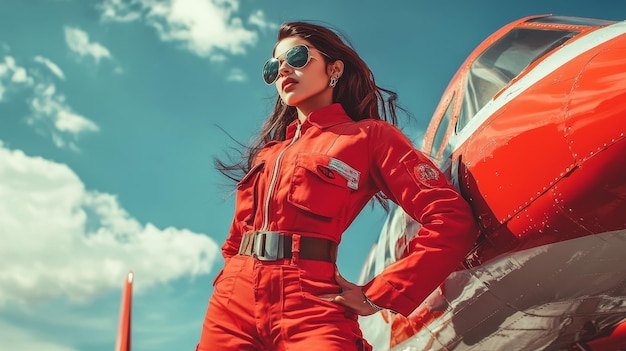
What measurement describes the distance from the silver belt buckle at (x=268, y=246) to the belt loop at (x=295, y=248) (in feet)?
0.18

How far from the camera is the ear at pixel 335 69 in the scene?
4.28 m

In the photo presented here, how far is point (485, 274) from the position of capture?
11.9 feet

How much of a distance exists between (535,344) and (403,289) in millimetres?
1340

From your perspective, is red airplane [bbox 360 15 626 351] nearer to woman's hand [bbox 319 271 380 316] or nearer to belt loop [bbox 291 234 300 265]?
woman's hand [bbox 319 271 380 316]

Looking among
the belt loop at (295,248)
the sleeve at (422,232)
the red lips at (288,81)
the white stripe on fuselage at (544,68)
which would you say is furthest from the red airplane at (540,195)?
the red lips at (288,81)

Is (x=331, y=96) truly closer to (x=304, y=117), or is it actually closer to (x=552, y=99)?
(x=304, y=117)

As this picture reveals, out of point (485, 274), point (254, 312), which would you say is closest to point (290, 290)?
point (254, 312)

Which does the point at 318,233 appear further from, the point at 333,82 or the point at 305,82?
the point at 333,82

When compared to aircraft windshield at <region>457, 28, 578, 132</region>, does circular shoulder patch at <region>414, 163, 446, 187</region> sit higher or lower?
lower

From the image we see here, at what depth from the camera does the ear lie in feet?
14.0

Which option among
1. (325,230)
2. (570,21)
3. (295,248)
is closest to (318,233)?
(325,230)

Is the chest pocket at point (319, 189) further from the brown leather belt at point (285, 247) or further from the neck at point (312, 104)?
the neck at point (312, 104)

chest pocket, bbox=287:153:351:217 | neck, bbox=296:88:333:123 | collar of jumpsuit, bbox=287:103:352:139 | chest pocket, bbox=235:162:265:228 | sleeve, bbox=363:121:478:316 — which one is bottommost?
sleeve, bbox=363:121:478:316

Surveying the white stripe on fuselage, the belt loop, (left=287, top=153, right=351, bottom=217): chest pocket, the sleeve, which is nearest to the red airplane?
the white stripe on fuselage
